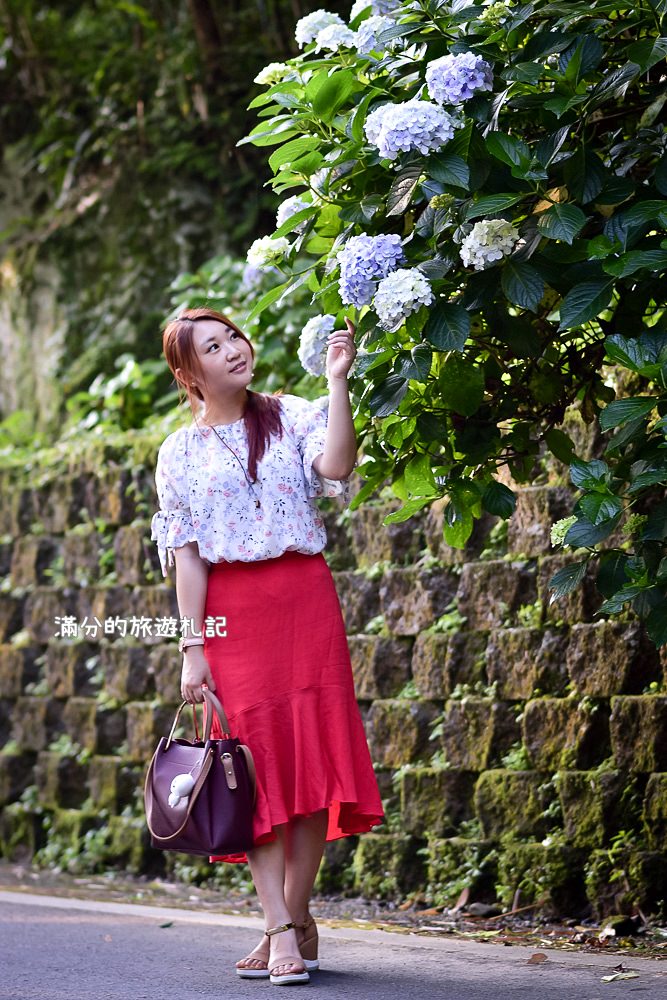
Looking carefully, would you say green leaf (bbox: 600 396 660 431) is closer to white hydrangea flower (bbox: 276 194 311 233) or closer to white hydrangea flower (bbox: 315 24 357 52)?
white hydrangea flower (bbox: 276 194 311 233)

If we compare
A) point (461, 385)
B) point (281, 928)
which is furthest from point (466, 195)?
point (281, 928)

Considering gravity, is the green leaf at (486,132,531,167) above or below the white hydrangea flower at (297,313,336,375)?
above

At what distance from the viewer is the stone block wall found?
175 inches

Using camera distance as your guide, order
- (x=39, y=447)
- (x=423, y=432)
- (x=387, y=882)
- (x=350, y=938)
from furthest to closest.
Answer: (x=39, y=447), (x=387, y=882), (x=350, y=938), (x=423, y=432)

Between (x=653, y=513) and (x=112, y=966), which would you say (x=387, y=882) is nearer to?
(x=112, y=966)

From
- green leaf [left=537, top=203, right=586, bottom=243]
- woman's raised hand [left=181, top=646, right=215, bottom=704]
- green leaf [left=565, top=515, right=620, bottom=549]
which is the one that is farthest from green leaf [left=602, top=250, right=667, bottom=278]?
woman's raised hand [left=181, top=646, right=215, bottom=704]

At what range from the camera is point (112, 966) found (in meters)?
4.12

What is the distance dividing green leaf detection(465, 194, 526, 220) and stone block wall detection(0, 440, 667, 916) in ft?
5.96

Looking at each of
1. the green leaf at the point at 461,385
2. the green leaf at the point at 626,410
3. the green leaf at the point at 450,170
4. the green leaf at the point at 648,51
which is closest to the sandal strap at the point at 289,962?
the green leaf at the point at 461,385

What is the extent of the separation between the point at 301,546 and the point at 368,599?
1.72 meters

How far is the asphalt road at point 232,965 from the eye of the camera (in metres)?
3.55

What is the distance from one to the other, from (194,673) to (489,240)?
1.48 m

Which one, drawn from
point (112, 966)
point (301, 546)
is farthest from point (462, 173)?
point (112, 966)

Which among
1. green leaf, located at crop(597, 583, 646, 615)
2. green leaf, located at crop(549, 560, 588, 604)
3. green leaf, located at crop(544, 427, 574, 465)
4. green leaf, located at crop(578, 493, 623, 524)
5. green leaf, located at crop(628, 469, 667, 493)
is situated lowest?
green leaf, located at crop(597, 583, 646, 615)
